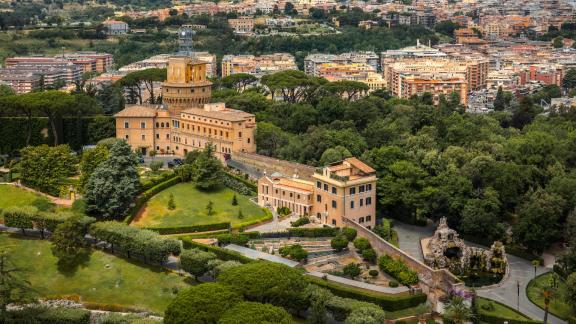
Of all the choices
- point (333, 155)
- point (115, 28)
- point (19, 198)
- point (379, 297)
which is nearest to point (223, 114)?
point (333, 155)

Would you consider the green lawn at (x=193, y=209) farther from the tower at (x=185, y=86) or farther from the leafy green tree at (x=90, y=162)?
the tower at (x=185, y=86)

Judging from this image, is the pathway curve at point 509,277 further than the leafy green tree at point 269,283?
Yes

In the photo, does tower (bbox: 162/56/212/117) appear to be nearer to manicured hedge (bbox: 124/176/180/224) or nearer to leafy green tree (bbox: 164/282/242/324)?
manicured hedge (bbox: 124/176/180/224)

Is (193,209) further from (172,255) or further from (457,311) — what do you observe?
(457,311)

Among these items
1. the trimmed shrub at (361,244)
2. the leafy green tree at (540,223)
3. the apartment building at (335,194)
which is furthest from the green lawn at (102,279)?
the leafy green tree at (540,223)

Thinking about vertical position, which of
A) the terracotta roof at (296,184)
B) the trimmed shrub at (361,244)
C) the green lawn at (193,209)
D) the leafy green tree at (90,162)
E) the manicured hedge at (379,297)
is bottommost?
the manicured hedge at (379,297)

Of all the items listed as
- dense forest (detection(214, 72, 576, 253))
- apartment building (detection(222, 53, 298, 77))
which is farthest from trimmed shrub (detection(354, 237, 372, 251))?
apartment building (detection(222, 53, 298, 77))
